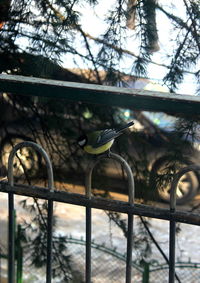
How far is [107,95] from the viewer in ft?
3.86

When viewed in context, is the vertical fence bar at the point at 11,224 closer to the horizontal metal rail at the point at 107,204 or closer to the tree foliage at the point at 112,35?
the horizontal metal rail at the point at 107,204

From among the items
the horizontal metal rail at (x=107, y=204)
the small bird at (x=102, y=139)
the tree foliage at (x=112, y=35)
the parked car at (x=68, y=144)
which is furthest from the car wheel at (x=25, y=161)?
the horizontal metal rail at (x=107, y=204)

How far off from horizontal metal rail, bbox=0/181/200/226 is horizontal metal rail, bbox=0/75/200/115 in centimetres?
26

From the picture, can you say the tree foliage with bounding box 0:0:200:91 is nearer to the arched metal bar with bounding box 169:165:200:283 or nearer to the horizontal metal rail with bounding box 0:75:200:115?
the horizontal metal rail with bounding box 0:75:200:115

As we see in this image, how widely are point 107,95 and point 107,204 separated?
0.98 feet

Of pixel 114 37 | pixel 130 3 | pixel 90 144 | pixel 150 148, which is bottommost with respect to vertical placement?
pixel 90 144

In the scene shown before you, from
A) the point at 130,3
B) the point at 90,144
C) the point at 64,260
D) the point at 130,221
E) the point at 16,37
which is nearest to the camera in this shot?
the point at 130,221

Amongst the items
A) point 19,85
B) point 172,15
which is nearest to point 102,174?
point 172,15

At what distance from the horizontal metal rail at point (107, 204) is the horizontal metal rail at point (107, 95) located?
0.86 ft

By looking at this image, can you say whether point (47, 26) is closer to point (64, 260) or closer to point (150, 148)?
point (150, 148)

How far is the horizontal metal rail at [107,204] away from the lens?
3.76 ft

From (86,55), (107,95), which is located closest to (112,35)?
(86,55)

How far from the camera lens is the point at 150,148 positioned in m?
3.00

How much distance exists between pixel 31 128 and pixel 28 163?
230 mm
